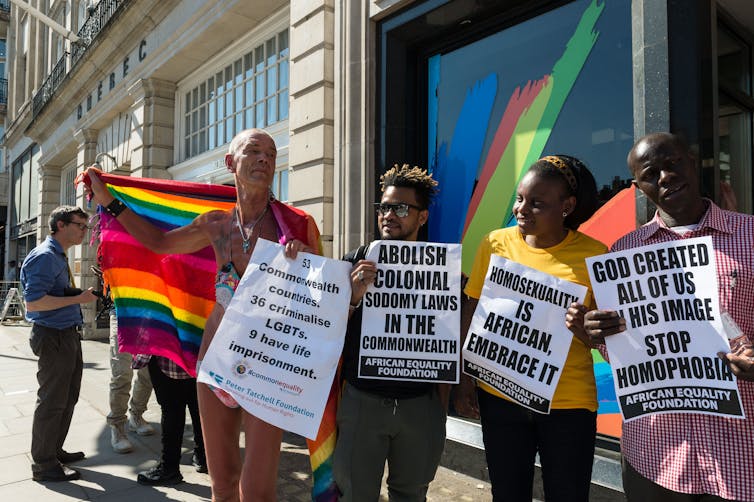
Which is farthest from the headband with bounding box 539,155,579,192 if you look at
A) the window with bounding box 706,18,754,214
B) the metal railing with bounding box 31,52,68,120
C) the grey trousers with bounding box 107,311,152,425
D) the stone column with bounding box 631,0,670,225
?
the metal railing with bounding box 31,52,68,120

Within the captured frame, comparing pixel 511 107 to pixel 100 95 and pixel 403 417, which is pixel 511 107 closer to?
pixel 403 417

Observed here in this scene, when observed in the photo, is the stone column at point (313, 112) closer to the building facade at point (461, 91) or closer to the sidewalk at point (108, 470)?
the building facade at point (461, 91)

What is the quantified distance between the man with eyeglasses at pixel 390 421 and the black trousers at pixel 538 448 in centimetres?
26

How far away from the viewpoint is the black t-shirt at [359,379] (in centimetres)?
219

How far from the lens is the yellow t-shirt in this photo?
80.0 inches

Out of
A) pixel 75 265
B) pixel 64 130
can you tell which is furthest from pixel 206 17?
pixel 64 130

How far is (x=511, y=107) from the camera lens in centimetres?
456

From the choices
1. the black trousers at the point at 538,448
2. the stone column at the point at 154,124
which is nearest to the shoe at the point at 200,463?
the black trousers at the point at 538,448

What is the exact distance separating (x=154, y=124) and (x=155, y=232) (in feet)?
27.9

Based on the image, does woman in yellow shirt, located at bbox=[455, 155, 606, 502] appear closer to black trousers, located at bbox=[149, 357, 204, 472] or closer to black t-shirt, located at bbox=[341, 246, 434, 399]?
black t-shirt, located at bbox=[341, 246, 434, 399]

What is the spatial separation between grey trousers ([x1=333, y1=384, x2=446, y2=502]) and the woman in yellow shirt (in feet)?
0.88

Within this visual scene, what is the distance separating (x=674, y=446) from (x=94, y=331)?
1411 centimetres

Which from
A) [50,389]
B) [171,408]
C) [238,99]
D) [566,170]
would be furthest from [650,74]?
[238,99]

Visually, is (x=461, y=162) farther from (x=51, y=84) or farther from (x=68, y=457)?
(x=51, y=84)
